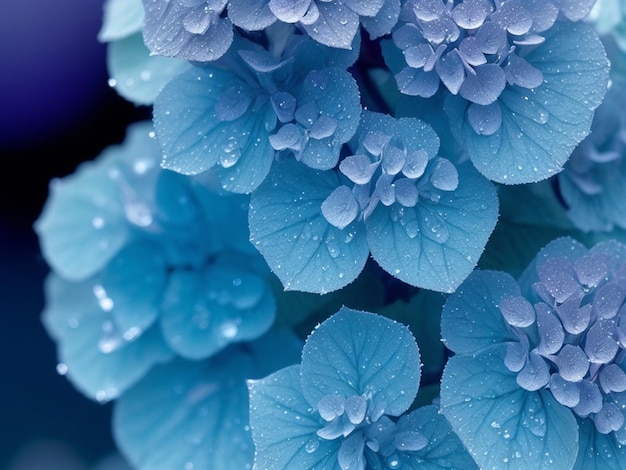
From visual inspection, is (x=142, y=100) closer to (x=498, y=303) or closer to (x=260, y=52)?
(x=260, y=52)

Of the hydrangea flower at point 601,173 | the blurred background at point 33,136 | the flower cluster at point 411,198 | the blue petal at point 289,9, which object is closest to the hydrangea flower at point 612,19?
the hydrangea flower at point 601,173

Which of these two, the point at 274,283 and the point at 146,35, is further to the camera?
the point at 274,283

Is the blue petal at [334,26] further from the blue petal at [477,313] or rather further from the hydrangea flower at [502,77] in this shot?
the blue petal at [477,313]

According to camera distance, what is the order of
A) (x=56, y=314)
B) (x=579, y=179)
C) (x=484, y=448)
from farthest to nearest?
(x=56, y=314) < (x=579, y=179) < (x=484, y=448)

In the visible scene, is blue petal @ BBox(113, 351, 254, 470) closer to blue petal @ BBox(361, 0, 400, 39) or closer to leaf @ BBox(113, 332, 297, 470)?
leaf @ BBox(113, 332, 297, 470)

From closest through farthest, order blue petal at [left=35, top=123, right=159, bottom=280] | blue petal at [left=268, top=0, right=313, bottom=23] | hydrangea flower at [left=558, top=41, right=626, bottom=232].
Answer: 1. blue petal at [left=268, top=0, right=313, bottom=23]
2. hydrangea flower at [left=558, top=41, right=626, bottom=232]
3. blue petal at [left=35, top=123, right=159, bottom=280]

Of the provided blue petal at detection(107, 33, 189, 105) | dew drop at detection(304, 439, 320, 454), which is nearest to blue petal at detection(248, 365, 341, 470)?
dew drop at detection(304, 439, 320, 454)

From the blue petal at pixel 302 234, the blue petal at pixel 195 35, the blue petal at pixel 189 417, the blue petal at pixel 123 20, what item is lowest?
the blue petal at pixel 189 417

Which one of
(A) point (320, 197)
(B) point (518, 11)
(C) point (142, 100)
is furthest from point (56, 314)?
(B) point (518, 11)
